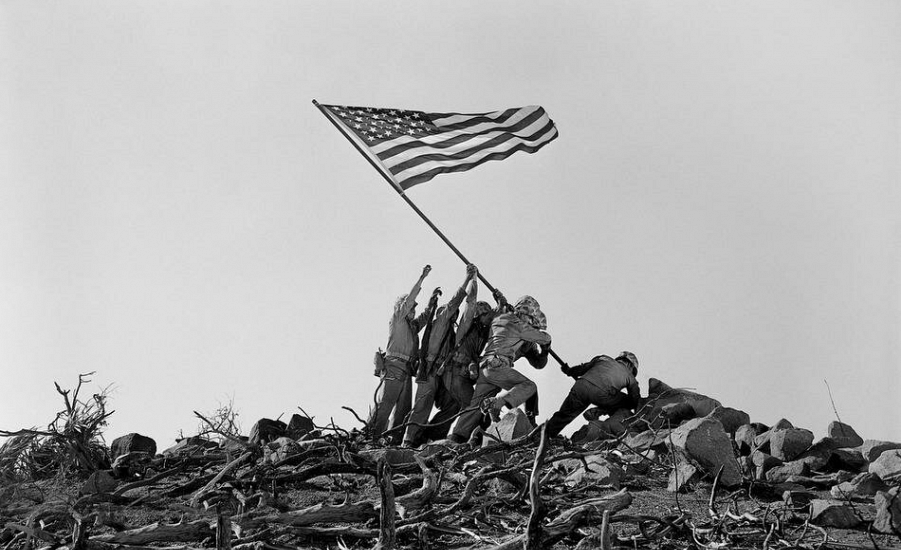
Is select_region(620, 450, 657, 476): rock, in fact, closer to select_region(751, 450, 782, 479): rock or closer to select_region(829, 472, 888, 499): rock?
select_region(751, 450, 782, 479): rock

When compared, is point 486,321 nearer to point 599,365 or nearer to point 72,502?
point 599,365

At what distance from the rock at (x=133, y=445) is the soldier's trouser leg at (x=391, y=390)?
3522 mm

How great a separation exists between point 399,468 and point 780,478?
4.12 metres

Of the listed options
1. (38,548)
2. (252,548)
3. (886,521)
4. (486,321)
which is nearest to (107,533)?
(38,548)

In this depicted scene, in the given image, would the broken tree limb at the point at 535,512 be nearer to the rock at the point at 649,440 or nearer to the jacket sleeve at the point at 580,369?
the rock at the point at 649,440

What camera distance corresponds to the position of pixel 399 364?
53.4ft

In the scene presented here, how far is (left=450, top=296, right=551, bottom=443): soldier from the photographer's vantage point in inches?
610

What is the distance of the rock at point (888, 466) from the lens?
1121cm

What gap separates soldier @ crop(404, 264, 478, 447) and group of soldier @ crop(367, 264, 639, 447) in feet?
0.05

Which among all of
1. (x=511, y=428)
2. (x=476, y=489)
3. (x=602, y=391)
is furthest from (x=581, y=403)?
(x=476, y=489)

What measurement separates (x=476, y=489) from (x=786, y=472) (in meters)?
3.81

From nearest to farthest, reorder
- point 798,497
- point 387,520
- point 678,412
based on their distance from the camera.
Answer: point 387,520, point 798,497, point 678,412

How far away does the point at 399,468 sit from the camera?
39.3 ft

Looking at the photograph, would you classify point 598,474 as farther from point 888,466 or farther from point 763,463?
point 888,466
